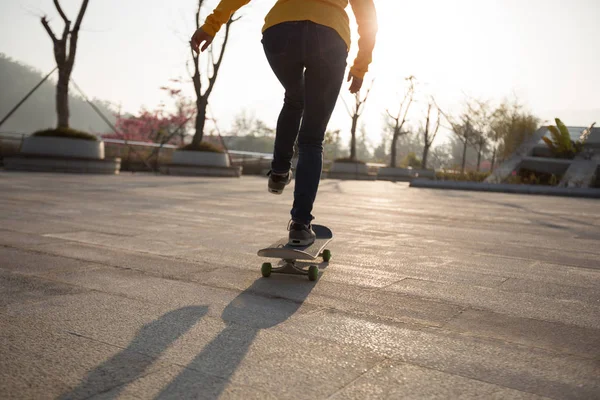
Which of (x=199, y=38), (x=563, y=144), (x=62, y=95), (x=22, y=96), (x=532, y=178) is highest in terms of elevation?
(x=22, y=96)

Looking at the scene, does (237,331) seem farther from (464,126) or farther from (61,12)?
(464,126)

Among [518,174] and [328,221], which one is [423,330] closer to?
[328,221]

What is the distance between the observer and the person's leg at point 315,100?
9.43 feet

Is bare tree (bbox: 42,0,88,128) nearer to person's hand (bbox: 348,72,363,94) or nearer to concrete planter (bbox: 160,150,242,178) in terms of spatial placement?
concrete planter (bbox: 160,150,242,178)

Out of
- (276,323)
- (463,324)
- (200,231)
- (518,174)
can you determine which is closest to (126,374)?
(276,323)

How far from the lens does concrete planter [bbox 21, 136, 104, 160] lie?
15.3 m

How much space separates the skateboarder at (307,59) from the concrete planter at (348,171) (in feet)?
80.9

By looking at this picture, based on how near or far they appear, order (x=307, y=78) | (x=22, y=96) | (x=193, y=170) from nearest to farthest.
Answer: (x=307, y=78) → (x=193, y=170) → (x=22, y=96)

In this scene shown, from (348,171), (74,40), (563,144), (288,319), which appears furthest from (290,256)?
(348,171)

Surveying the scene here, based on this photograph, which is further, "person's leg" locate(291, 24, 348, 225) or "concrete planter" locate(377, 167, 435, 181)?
"concrete planter" locate(377, 167, 435, 181)

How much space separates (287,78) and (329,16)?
1.29 ft

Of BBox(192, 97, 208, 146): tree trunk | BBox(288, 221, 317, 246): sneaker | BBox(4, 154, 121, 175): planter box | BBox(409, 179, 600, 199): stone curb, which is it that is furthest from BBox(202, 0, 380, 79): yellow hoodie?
BBox(192, 97, 208, 146): tree trunk

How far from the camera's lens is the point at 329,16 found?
2.88m

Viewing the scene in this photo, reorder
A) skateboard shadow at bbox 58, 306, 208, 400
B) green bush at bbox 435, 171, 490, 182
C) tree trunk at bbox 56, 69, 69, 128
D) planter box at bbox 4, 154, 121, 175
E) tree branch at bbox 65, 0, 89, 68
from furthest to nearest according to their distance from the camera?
green bush at bbox 435, 171, 490, 182
tree branch at bbox 65, 0, 89, 68
tree trunk at bbox 56, 69, 69, 128
planter box at bbox 4, 154, 121, 175
skateboard shadow at bbox 58, 306, 208, 400
